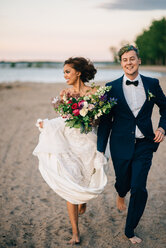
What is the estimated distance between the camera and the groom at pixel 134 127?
154 inches

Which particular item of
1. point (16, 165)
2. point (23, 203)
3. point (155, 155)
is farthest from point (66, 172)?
point (155, 155)

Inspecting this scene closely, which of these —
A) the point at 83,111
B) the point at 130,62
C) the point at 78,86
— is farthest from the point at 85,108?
the point at 130,62

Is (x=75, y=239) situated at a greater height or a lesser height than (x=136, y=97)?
lesser

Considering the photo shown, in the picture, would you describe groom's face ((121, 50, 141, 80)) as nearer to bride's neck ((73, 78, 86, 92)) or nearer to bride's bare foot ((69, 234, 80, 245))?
bride's neck ((73, 78, 86, 92))

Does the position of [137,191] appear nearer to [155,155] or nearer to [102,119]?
[102,119]

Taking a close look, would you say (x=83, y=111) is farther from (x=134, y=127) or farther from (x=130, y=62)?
(x=130, y=62)

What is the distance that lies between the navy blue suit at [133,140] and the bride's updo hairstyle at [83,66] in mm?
550

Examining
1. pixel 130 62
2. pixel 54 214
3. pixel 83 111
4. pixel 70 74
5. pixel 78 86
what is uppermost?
pixel 130 62

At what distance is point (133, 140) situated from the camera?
3.99 metres

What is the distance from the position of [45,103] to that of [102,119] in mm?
12814

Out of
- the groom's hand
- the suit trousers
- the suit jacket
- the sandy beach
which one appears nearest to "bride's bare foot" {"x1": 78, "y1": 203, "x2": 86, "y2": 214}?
the sandy beach

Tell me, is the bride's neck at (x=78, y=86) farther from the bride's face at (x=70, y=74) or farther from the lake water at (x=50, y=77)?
the lake water at (x=50, y=77)

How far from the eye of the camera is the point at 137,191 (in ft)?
12.6

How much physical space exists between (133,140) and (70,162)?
88 cm
